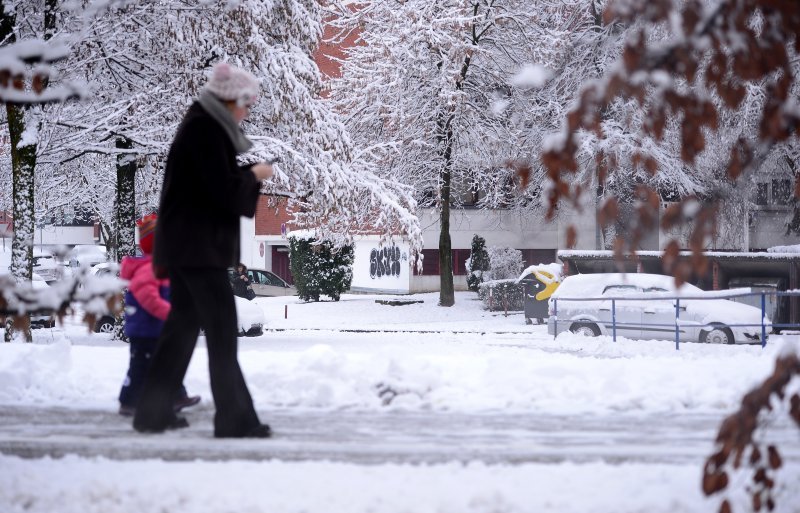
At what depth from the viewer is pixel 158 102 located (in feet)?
54.9

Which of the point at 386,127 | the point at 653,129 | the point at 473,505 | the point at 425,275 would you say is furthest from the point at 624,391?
the point at 425,275

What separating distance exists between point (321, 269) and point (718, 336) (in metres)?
18.3

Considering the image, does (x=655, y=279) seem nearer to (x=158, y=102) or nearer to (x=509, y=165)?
(x=158, y=102)

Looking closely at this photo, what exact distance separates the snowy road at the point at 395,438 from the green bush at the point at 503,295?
83.4 ft

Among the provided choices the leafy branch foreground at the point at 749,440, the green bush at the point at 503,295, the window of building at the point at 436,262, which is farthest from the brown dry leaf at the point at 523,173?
the window of building at the point at 436,262

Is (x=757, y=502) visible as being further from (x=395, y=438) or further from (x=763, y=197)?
(x=763, y=197)

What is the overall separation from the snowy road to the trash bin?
71.3 ft

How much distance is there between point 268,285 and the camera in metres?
40.0

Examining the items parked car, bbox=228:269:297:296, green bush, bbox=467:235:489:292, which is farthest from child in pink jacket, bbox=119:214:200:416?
parked car, bbox=228:269:297:296

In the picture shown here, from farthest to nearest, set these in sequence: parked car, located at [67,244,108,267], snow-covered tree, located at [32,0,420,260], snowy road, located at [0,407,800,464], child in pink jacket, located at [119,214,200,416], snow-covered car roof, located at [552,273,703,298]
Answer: snow-covered car roof, located at [552,273,703,298] → snow-covered tree, located at [32,0,420,260] → child in pink jacket, located at [119,214,200,416] → parked car, located at [67,244,108,267] → snowy road, located at [0,407,800,464]

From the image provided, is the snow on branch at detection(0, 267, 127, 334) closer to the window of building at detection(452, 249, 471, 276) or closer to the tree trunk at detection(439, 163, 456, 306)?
the tree trunk at detection(439, 163, 456, 306)

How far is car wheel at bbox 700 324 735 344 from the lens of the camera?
19844 mm

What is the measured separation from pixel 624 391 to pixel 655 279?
51.9ft

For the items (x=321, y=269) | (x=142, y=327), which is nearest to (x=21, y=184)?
(x=142, y=327)
